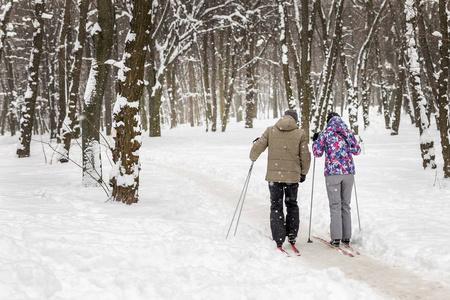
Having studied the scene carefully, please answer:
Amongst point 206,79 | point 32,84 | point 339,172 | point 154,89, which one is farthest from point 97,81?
point 206,79

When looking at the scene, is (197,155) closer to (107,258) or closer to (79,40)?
(79,40)

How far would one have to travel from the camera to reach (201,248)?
4430 millimetres

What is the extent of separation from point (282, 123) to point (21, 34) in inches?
1091

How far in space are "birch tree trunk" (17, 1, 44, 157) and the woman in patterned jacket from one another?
43.2 ft

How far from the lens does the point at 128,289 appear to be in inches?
123

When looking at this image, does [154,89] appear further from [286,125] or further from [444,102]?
[286,125]

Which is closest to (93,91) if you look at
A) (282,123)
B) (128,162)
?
(128,162)

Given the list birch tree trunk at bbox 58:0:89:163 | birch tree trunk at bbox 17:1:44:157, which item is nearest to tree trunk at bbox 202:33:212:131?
birch tree trunk at bbox 17:1:44:157

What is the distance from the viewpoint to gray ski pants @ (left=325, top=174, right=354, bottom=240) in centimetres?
518

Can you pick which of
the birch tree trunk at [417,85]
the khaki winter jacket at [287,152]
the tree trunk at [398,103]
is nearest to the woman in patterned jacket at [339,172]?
the khaki winter jacket at [287,152]

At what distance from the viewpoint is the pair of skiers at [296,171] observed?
516 cm

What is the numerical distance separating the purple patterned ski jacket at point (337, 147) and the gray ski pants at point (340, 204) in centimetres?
12

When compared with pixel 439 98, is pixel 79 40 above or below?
above

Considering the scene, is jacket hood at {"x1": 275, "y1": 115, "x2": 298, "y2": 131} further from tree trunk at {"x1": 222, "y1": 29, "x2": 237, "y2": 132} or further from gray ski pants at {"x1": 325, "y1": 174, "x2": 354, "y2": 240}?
tree trunk at {"x1": 222, "y1": 29, "x2": 237, "y2": 132}
